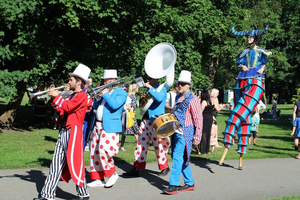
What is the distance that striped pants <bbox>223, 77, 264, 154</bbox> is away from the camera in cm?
810

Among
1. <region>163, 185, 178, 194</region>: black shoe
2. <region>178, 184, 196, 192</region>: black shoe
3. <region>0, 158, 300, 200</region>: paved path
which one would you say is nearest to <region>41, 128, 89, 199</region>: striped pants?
<region>0, 158, 300, 200</region>: paved path

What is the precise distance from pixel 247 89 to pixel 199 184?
8.30ft

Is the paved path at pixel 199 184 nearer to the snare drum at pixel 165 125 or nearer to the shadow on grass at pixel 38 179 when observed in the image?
the shadow on grass at pixel 38 179

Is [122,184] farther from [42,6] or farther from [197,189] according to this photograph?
[42,6]

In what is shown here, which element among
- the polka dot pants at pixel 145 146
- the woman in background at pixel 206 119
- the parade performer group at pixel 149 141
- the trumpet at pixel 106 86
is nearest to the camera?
the trumpet at pixel 106 86

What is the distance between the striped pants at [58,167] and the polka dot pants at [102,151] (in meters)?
0.87

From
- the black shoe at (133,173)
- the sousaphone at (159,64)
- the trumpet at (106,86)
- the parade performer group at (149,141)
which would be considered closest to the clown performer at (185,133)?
the sousaphone at (159,64)

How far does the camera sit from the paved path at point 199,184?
19.6 ft

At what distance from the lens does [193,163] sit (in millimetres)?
8875

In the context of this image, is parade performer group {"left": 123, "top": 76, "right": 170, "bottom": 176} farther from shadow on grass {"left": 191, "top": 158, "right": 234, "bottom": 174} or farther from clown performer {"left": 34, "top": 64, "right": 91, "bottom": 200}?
clown performer {"left": 34, "top": 64, "right": 91, "bottom": 200}

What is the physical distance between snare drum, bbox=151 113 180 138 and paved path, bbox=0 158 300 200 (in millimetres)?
1008

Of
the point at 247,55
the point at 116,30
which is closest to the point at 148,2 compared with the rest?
the point at 116,30

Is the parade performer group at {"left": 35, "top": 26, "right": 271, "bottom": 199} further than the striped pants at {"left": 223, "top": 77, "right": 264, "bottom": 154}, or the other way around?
the striped pants at {"left": 223, "top": 77, "right": 264, "bottom": 154}

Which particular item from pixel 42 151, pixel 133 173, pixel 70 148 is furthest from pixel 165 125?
pixel 42 151
